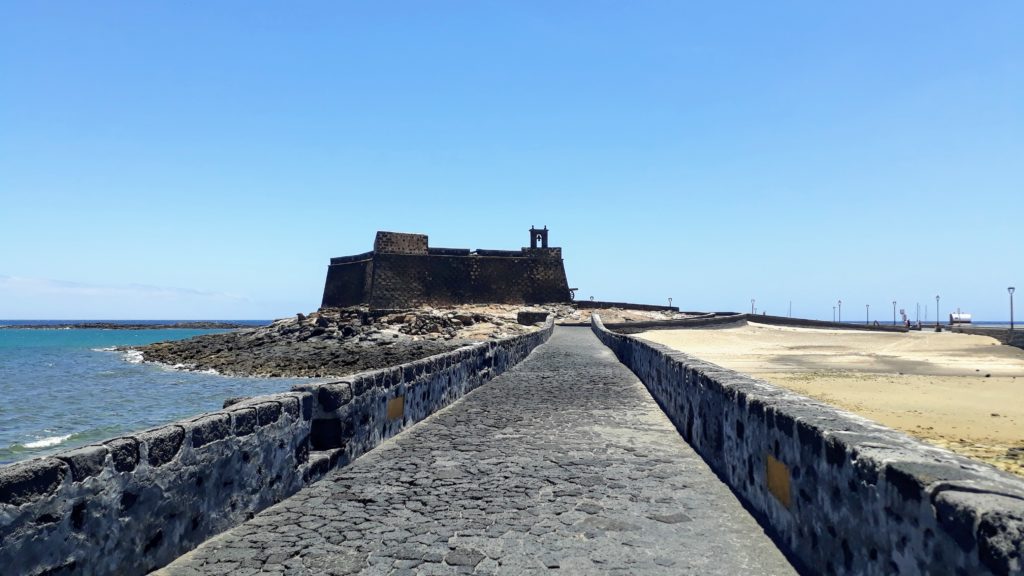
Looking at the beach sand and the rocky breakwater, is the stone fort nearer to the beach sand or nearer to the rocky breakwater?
the rocky breakwater

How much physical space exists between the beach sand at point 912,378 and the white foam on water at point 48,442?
16.9 meters

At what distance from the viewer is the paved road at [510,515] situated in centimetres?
372

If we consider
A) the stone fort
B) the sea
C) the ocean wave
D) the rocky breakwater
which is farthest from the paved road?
the stone fort

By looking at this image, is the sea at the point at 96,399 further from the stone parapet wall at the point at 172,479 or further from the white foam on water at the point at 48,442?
the stone parapet wall at the point at 172,479

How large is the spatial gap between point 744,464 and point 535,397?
20.2ft

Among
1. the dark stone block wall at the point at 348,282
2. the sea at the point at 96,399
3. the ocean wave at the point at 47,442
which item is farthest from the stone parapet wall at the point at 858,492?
the dark stone block wall at the point at 348,282

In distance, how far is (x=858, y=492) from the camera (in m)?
2.98

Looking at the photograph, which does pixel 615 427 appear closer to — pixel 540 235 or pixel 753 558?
pixel 753 558

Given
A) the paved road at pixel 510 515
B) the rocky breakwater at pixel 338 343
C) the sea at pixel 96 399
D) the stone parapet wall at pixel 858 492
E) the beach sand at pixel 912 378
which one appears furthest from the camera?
the rocky breakwater at pixel 338 343

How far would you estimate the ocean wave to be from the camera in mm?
14817

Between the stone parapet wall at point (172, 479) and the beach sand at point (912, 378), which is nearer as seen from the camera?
the stone parapet wall at point (172, 479)

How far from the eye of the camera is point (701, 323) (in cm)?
4338

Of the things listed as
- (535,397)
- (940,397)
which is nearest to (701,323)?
(940,397)

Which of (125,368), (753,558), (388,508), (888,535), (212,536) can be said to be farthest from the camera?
(125,368)
